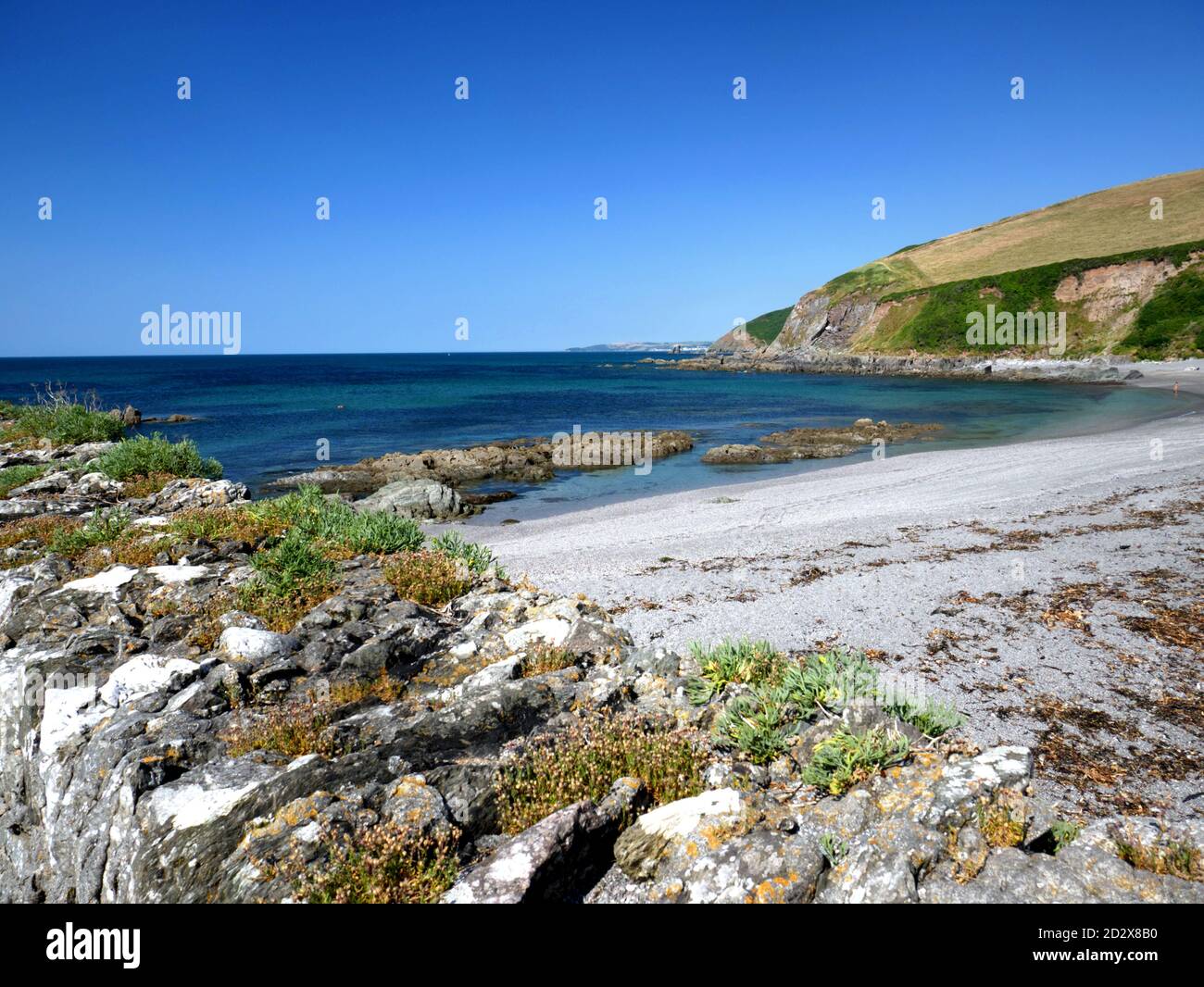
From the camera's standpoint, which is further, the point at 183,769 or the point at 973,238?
the point at 973,238

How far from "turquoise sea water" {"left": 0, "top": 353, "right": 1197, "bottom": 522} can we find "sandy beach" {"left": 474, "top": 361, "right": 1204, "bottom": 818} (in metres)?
Answer: 9.93

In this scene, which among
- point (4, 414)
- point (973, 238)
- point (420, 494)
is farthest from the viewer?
point (973, 238)

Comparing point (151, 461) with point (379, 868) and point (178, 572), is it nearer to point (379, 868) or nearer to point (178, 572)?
point (178, 572)

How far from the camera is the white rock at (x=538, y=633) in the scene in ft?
24.0

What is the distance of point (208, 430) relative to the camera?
166 ft

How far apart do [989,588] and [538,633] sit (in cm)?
841

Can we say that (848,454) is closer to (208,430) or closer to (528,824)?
(528,824)

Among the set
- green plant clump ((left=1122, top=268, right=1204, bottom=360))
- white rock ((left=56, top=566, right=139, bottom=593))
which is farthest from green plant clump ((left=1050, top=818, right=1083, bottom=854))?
green plant clump ((left=1122, top=268, right=1204, bottom=360))

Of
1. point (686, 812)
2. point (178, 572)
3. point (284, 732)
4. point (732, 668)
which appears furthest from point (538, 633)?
point (178, 572)

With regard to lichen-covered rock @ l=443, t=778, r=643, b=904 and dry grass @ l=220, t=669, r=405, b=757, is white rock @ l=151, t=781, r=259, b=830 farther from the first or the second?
lichen-covered rock @ l=443, t=778, r=643, b=904

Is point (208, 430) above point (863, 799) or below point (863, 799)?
above
